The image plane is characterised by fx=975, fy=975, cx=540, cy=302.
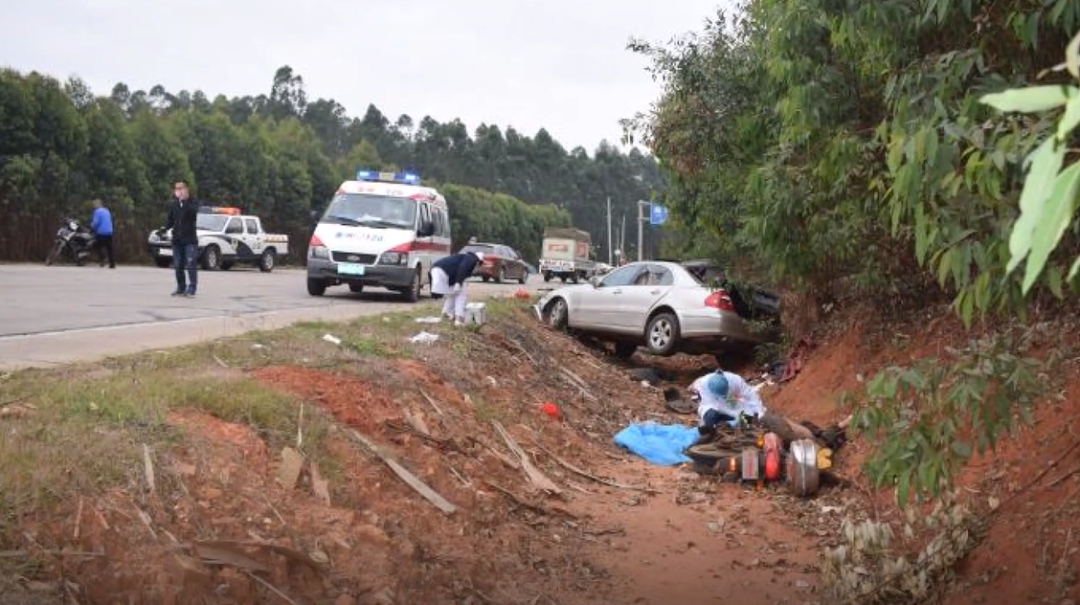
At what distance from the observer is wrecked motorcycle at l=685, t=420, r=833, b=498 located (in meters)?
7.82

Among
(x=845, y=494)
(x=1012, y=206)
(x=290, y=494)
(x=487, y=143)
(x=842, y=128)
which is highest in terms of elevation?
(x=487, y=143)

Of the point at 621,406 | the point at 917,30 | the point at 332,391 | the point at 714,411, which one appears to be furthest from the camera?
the point at 621,406

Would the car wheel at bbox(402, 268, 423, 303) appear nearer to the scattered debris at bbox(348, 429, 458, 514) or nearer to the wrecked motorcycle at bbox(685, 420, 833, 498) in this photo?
the wrecked motorcycle at bbox(685, 420, 833, 498)

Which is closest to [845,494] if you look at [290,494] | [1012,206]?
[290,494]

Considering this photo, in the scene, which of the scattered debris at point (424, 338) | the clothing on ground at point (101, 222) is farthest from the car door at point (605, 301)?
the clothing on ground at point (101, 222)

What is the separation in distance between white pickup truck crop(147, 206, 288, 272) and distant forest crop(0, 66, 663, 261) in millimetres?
3353

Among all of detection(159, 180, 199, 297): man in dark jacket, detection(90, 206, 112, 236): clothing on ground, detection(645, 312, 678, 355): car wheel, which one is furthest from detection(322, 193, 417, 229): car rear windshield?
detection(90, 206, 112, 236): clothing on ground

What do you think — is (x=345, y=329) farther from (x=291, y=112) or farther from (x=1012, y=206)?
(x=291, y=112)

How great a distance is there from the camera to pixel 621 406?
11.9 metres

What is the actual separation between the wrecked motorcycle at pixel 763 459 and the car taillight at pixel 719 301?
4796 mm

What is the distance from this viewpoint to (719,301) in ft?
44.9

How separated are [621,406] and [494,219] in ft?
180

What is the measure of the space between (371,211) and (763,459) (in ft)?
35.5

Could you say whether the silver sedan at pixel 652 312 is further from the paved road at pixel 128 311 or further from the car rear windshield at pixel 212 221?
the car rear windshield at pixel 212 221
